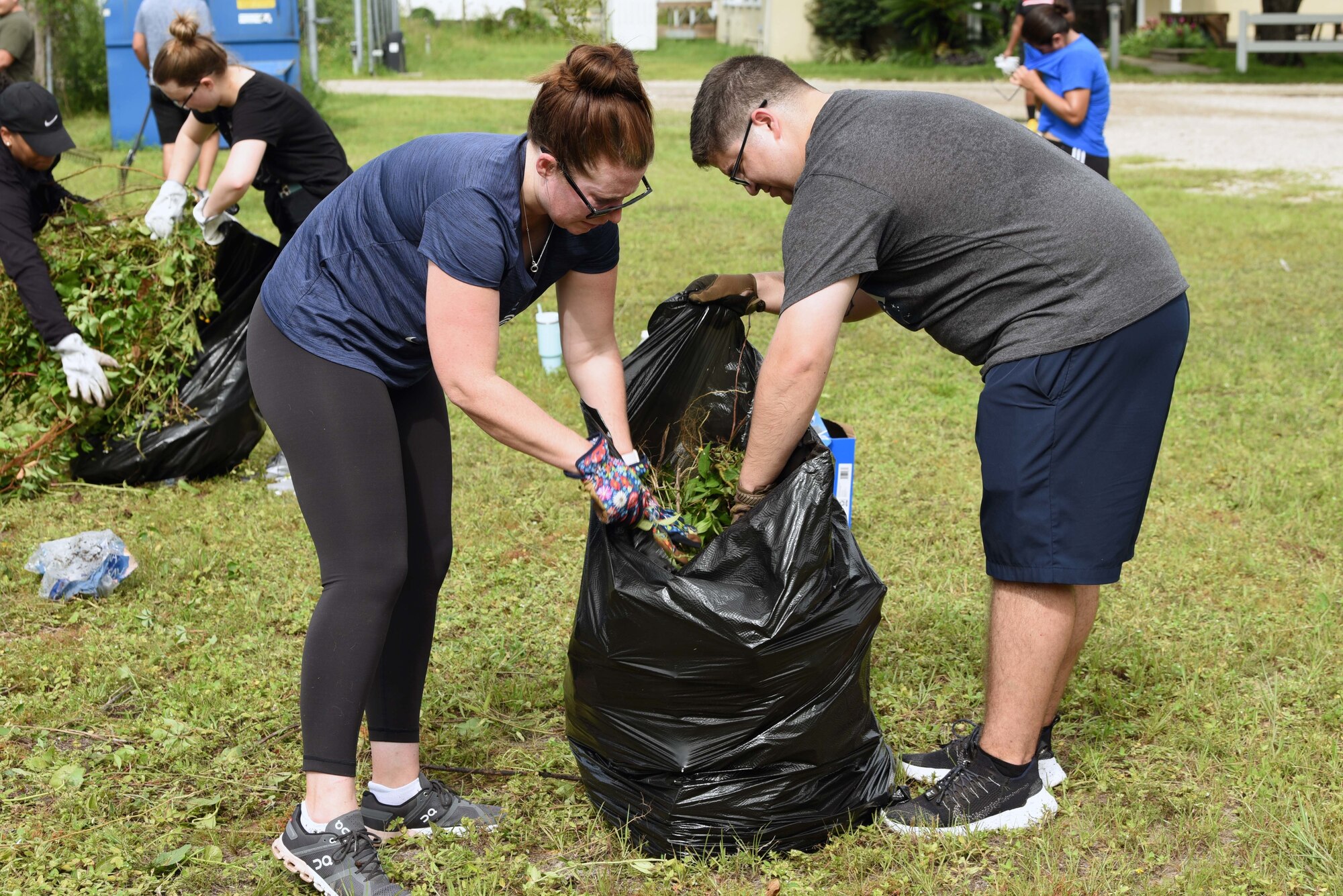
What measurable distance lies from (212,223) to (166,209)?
6.2 inches

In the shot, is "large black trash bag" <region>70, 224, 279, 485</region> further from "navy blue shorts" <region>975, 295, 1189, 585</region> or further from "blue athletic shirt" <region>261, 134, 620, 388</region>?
"navy blue shorts" <region>975, 295, 1189, 585</region>

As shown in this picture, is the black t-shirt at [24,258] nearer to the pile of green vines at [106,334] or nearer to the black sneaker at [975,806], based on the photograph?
the pile of green vines at [106,334]

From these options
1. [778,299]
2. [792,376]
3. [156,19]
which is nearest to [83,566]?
[778,299]

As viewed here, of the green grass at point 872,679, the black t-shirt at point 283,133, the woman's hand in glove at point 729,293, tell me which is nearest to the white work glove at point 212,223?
the black t-shirt at point 283,133

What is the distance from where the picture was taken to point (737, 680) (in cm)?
199

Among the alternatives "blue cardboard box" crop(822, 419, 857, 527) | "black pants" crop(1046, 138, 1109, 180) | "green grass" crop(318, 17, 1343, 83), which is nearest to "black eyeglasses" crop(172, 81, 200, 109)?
"blue cardboard box" crop(822, 419, 857, 527)

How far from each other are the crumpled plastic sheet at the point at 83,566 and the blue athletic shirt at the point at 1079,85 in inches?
179

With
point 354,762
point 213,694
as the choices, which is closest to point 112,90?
point 213,694

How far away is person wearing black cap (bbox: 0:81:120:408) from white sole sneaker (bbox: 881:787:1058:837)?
281 cm

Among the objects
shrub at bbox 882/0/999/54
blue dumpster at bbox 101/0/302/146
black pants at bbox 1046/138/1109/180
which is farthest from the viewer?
shrub at bbox 882/0/999/54

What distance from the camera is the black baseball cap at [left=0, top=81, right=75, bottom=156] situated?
11.3 ft

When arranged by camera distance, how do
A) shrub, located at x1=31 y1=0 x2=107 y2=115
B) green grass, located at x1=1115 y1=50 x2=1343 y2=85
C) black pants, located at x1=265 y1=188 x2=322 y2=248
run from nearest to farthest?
black pants, located at x1=265 y1=188 x2=322 y2=248 < shrub, located at x1=31 y1=0 x2=107 y2=115 < green grass, located at x1=1115 y1=50 x2=1343 y2=85

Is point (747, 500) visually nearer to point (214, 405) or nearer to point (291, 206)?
point (214, 405)

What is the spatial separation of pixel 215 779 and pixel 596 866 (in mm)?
856
